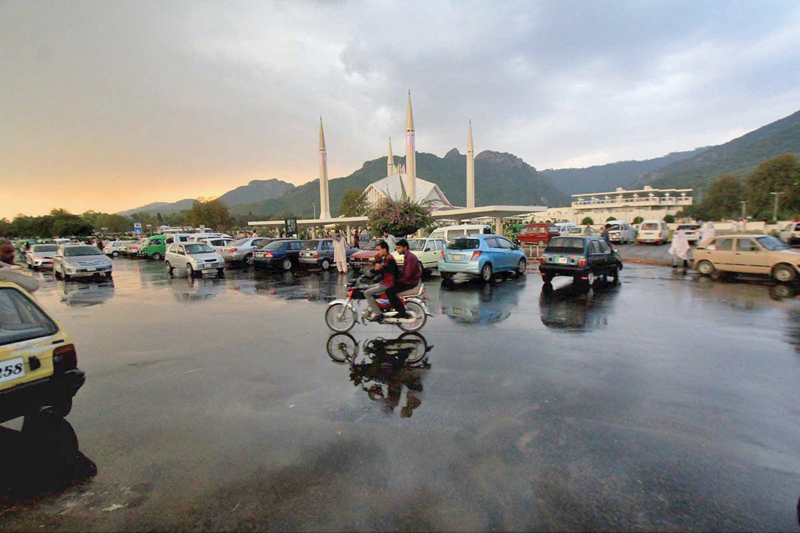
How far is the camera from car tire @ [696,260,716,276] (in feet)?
47.5

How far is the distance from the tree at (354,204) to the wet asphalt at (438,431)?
68.3 m

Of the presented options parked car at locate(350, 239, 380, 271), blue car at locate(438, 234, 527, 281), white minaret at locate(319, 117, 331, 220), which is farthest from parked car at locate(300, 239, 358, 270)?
white minaret at locate(319, 117, 331, 220)

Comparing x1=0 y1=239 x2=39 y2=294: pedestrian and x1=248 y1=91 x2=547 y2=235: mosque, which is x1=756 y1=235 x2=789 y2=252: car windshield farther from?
x1=248 y1=91 x2=547 y2=235: mosque

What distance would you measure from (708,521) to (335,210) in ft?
553

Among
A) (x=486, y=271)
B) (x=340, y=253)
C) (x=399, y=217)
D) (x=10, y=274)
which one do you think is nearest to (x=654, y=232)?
(x=399, y=217)

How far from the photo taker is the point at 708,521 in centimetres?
269

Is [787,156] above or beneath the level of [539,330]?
above

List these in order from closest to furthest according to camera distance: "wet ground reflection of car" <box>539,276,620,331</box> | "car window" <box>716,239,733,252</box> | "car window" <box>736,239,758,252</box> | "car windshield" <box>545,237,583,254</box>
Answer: "wet ground reflection of car" <box>539,276,620,331</box>, "car windshield" <box>545,237,583,254</box>, "car window" <box>736,239,758,252</box>, "car window" <box>716,239,733,252</box>

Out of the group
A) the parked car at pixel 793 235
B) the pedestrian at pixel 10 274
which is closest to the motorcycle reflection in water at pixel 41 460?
the pedestrian at pixel 10 274

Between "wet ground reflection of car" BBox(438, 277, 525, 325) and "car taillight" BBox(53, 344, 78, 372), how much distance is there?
20.7 feet

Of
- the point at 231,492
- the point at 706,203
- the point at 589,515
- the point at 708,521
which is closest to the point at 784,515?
the point at 708,521

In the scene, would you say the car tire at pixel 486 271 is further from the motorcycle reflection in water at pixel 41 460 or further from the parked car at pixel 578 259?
the motorcycle reflection in water at pixel 41 460

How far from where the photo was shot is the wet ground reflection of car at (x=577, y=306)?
820 centimetres

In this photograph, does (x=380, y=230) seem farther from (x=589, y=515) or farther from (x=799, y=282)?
(x=589, y=515)
